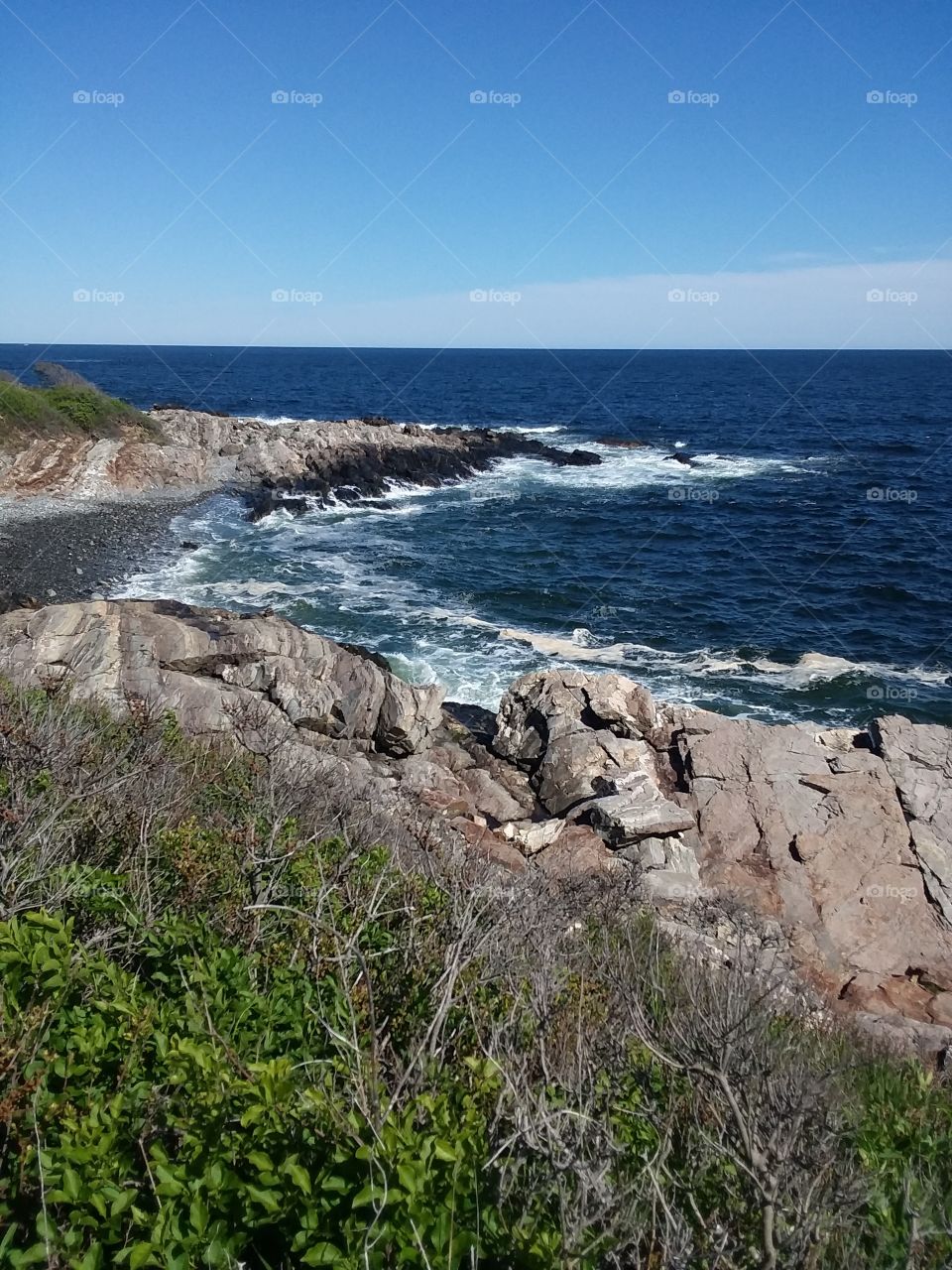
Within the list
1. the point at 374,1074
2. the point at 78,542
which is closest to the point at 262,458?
the point at 78,542

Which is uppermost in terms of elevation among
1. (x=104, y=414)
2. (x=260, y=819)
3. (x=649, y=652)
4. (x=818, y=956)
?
(x=104, y=414)

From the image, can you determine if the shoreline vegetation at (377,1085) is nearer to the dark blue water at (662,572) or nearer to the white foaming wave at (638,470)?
the dark blue water at (662,572)

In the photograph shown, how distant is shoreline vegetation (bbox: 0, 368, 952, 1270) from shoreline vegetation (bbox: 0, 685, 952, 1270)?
0.07 ft

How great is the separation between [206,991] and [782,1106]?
3165 mm

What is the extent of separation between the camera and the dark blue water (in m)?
22.4

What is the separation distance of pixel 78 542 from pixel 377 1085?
28.9m

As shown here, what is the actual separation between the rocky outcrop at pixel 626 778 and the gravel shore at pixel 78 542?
7.89m

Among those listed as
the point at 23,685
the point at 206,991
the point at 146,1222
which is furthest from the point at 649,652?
the point at 146,1222

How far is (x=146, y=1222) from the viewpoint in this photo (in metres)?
3.11

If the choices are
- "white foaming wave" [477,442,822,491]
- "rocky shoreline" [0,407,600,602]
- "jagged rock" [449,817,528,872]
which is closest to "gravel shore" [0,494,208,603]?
"rocky shoreline" [0,407,600,602]

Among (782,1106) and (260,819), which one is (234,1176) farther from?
(260,819)

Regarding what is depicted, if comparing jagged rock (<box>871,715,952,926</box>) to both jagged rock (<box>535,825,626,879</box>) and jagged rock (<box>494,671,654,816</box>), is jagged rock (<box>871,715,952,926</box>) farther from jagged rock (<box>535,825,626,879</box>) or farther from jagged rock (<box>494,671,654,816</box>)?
jagged rock (<box>535,825,626,879</box>)

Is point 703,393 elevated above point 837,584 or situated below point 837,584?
Result: above

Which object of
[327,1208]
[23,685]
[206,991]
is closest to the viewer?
[327,1208]
